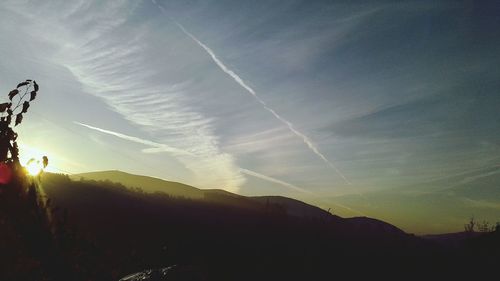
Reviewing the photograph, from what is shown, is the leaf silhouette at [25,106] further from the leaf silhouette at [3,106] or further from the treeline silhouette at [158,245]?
the treeline silhouette at [158,245]

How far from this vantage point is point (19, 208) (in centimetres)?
509

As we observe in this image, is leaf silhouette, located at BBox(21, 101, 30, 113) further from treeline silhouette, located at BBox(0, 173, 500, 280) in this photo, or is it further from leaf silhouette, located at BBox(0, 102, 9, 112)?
treeline silhouette, located at BBox(0, 173, 500, 280)

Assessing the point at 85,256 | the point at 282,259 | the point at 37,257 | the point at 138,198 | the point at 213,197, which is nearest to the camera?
the point at 37,257

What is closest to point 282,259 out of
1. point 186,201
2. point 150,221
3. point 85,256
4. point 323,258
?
point 323,258

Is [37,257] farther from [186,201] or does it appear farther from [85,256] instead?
[186,201]

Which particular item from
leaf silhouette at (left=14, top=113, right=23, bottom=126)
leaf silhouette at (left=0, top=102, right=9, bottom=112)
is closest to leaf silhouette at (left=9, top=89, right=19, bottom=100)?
leaf silhouette at (left=0, top=102, right=9, bottom=112)

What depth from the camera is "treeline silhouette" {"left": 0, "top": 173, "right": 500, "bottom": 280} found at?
5.46 metres

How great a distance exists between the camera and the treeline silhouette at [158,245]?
17.9 feet

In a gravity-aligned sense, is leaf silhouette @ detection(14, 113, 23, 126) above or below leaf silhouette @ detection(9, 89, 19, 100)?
below

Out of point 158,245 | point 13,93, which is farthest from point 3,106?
point 158,245

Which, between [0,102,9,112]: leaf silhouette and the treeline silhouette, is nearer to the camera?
[0,102,9,112]: leaf silhouette

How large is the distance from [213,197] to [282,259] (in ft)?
263

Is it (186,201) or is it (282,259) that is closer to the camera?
(282,259)

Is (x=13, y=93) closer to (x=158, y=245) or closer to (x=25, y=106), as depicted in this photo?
(x=25, y=106)
